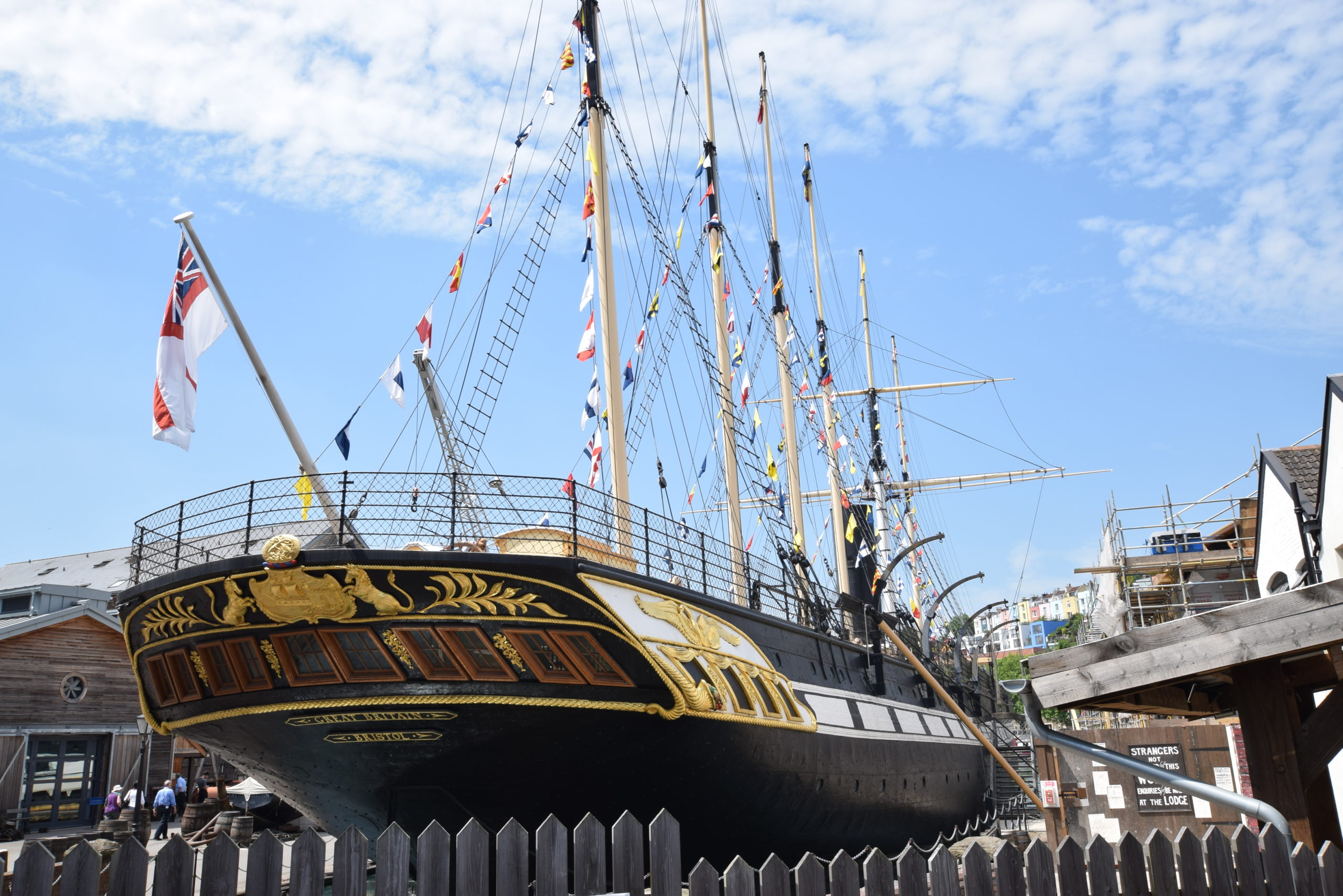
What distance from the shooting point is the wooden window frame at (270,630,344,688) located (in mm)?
10156

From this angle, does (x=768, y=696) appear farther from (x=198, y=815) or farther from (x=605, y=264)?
(x=198, y=815)

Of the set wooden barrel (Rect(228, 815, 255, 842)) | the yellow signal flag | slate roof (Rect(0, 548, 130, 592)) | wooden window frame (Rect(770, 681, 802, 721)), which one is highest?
slate roof (Rect(0, 548, 130, 592))

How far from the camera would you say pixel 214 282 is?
1202 cm

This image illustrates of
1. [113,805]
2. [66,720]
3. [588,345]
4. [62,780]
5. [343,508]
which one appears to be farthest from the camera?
[66,720]

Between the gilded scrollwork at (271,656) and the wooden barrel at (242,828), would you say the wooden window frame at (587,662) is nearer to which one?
the gilded scrollwork at (271,656)

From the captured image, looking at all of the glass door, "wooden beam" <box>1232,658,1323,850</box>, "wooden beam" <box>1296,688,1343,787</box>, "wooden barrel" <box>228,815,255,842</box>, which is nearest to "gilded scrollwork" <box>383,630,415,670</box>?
"wooden beam" <box>1232,658,1323,850</box>

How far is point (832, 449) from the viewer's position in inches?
1069

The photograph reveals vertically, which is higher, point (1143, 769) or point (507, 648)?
point (507, 648)

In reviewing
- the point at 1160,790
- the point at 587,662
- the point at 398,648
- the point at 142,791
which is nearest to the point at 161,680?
the point at 398,648

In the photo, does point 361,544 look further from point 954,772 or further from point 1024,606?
point 1024,606

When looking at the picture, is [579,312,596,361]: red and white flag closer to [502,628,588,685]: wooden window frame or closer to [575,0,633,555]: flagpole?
[575,0,633,555]: flagpole

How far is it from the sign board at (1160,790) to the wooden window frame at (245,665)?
9991 millimetres

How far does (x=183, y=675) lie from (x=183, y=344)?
3713 millimetres

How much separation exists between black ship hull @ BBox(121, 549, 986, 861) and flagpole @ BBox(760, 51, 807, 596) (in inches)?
496
